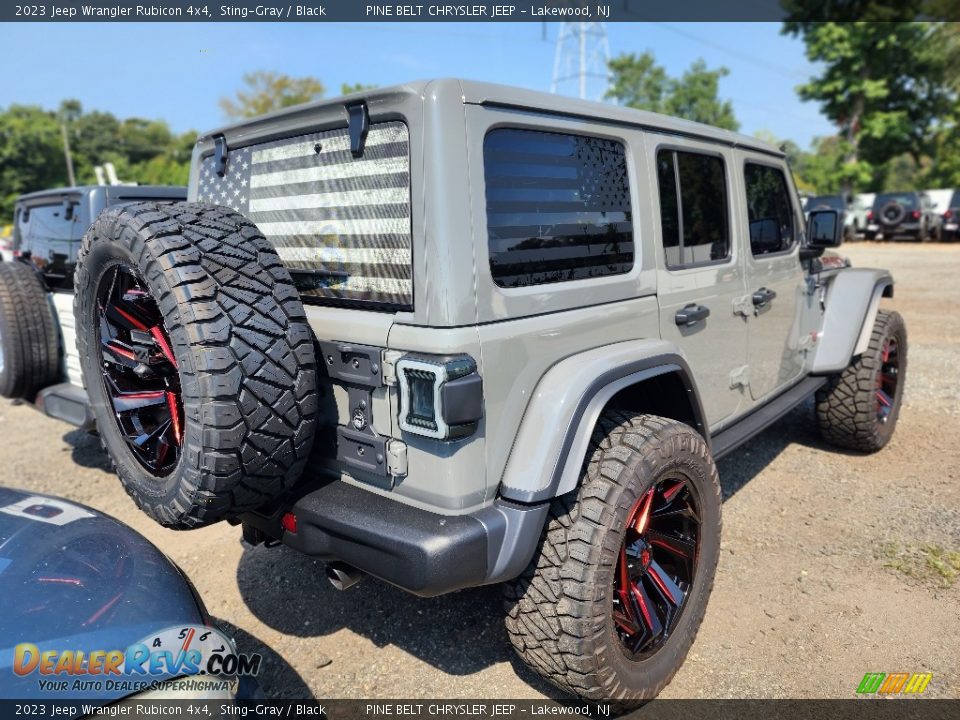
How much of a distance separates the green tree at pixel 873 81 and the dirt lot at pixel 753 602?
30.0 meters

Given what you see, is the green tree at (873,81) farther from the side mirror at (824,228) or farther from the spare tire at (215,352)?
the spare tire at (215,352)

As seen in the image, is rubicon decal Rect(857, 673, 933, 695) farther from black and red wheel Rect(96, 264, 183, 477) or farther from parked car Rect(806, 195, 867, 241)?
parked car Rect(806, 195, 867, 241)

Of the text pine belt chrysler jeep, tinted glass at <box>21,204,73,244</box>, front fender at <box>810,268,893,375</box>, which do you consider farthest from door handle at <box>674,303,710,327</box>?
tinted glass at <box>21,204,73,244</box>

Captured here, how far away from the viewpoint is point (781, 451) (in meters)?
4.71

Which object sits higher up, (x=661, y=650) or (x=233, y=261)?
(x=233, y=261)

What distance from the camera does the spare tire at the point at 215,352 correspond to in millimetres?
1853

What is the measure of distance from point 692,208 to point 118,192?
3.98 meters

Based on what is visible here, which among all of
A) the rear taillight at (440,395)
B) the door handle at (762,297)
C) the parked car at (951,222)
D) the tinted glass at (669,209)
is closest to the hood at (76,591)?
the rear taillight at (440,395)

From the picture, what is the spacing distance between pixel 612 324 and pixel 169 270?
1477 mm

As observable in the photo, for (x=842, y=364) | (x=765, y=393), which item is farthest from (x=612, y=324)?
(x=842, y=364)

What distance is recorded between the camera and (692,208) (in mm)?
2922

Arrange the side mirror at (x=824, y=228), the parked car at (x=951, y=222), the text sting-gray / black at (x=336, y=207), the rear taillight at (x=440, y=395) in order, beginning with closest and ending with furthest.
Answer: the rear taillight at (x=440, y=395)
the text sting-gray / black at (x=336, y=207)
the side mirror at (x=824, y=228)
the parked car at (x=951, y=222)

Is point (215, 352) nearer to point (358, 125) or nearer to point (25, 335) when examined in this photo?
point (358, 125)

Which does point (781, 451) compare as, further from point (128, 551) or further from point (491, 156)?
point (128, 551)
